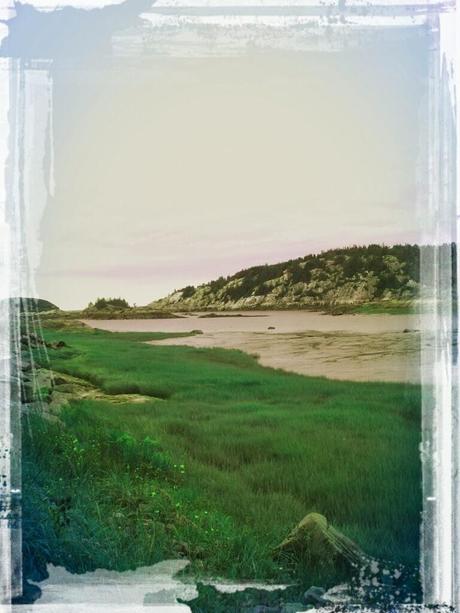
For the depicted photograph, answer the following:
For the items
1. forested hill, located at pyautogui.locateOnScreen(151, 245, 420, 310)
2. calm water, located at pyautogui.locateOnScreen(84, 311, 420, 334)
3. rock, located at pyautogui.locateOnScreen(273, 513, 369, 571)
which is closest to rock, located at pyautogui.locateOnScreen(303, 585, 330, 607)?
rock, located at pyautogui.locateOnScreen(273, 513, 369, 571)

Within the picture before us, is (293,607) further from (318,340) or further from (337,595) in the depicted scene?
(318,340)

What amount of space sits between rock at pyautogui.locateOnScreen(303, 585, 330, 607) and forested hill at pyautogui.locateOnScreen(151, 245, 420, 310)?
5.49 feet

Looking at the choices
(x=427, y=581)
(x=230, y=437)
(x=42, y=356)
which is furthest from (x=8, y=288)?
(x=427, y=581)

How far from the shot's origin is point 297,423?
13.1 feet

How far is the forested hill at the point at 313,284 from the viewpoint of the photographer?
4.02 meters

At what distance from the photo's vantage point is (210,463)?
13.1 ft

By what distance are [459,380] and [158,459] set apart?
6.08ft

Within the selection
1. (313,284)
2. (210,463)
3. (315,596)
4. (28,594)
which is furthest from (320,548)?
(28,594)

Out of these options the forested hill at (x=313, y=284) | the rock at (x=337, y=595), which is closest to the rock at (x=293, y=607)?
the rock at (x=337, y=595)

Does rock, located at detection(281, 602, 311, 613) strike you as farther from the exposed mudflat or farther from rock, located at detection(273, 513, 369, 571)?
the exposed mudflat

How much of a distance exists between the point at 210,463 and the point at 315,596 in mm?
953

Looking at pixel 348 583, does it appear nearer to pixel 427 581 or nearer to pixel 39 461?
pixel 427 581

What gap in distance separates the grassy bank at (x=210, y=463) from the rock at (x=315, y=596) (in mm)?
65

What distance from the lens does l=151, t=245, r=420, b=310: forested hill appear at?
402cm
